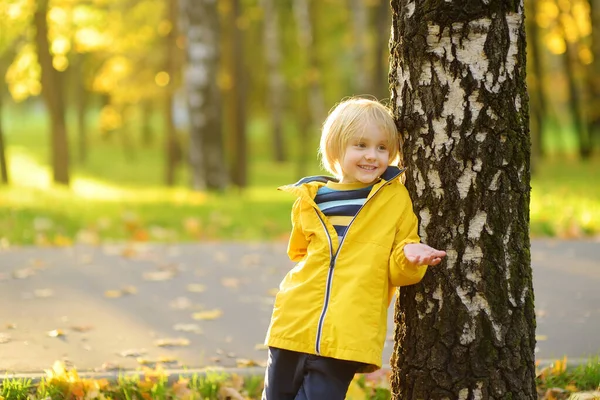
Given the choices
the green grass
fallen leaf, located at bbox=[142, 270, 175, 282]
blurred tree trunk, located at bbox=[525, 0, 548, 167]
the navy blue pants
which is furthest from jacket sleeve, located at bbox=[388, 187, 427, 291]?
blurred tree trunk, located at bbox=[525, 0, 548, 167]

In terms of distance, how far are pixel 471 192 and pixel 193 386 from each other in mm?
1773

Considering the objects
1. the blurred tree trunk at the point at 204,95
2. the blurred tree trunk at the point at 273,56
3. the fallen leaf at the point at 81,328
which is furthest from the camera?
the blurred tree trunk at the point at 273,56

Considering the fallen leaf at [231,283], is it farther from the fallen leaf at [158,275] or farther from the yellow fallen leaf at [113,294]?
the yellow fallen leaf at [113,294]

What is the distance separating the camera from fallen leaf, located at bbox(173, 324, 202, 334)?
17.2 ft

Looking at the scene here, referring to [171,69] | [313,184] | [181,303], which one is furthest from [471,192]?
[171,69]

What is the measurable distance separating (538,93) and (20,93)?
15721 mm

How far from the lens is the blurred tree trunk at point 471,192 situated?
Answer: 10.3 feet

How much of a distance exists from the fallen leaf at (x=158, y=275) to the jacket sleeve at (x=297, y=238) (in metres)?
3.54

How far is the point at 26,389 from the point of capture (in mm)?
3844

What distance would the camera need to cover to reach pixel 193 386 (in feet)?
13.1

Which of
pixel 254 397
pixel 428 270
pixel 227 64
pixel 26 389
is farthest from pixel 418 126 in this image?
pixel 227 64

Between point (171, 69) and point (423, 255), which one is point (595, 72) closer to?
point (171, 69)

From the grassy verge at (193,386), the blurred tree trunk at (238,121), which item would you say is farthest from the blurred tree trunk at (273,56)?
the grassy verge at (193,386)

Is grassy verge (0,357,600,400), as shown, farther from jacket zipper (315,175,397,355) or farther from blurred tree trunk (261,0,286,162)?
blurred tree trunk (261,0,286,162)
